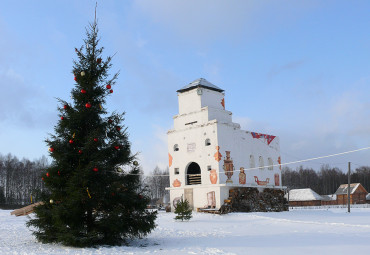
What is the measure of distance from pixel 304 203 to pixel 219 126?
40.0m

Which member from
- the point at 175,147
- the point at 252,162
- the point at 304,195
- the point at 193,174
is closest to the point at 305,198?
the point at 304,195

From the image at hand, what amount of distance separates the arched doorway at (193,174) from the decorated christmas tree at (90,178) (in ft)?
55.5

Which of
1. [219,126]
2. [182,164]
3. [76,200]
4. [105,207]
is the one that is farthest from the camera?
[182,164]

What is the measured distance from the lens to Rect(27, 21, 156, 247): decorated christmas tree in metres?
11.0

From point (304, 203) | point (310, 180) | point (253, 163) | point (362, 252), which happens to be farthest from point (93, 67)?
point (310, 180)

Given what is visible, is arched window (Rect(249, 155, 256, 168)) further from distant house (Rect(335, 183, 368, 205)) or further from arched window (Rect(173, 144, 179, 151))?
distant house (Rect(335, 183, 368, 205))

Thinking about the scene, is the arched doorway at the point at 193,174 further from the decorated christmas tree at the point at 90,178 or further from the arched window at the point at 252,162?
the decorated christmas tree at the point at 90,178

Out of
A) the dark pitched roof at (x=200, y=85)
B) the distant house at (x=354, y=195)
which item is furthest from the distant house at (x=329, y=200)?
the dark pitched roof at (x=200, y=85)

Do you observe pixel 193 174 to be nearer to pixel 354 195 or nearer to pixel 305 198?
pixel 305 198

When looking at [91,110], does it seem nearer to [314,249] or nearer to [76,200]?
[76,200]

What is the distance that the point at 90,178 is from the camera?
11266 mm

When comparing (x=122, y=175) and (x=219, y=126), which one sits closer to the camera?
(x=122, y=175)

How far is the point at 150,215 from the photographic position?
11930 mm

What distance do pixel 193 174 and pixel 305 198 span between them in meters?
37.4
